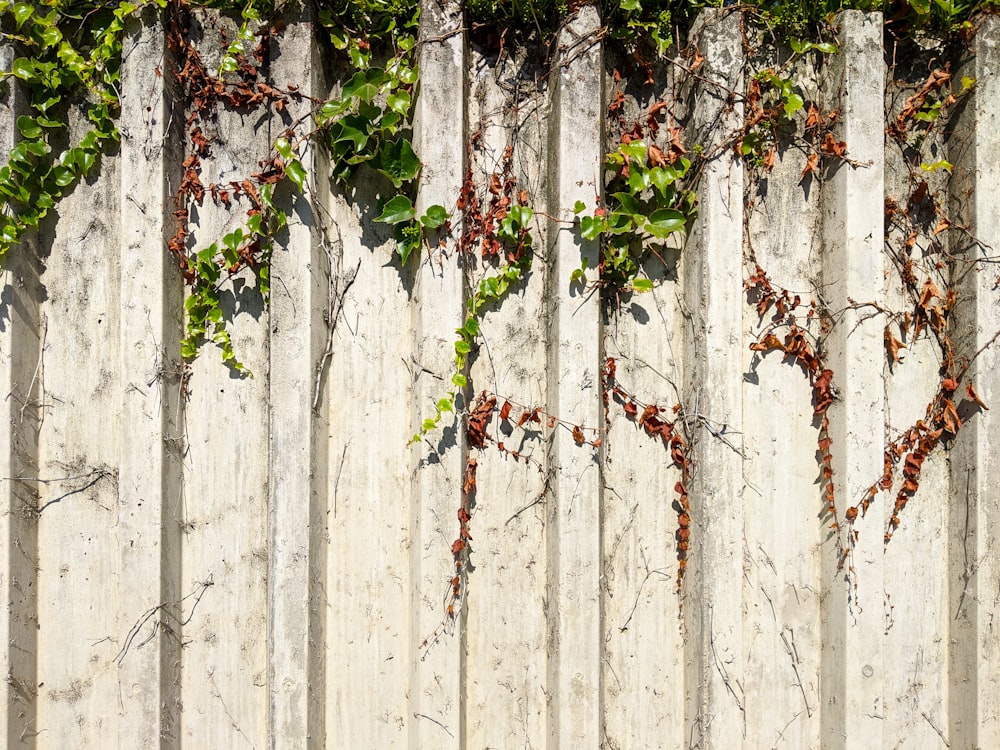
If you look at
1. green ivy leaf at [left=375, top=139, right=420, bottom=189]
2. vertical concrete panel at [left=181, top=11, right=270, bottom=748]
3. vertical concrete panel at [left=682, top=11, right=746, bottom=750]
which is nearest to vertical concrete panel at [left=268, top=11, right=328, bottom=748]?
vertical concrete panel at [left=181, top=11, right=270, bottom=748]

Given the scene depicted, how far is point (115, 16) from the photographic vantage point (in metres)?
2.45

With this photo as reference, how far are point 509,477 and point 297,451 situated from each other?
86cm

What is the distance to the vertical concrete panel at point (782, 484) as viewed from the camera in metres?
2.53

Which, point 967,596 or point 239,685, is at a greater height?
point 967,596

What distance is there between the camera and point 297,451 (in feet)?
7.88

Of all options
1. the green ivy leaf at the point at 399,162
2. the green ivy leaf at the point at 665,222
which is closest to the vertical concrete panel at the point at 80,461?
the green ivy leaf at the point at 399,162

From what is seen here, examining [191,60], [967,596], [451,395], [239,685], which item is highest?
[191,60]

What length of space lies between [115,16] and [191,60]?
319 millimetres

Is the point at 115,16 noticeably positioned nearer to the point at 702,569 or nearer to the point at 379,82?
the point at 379,82

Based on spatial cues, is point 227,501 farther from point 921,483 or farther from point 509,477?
point 921,483

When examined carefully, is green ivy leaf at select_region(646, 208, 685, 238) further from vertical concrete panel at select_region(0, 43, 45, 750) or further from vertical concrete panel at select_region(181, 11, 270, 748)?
vertical concrete panel at select_region(0, 43, 45, 750)

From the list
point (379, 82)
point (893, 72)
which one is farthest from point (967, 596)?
point (379, 82)

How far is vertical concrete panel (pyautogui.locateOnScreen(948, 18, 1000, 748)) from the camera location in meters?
2.49

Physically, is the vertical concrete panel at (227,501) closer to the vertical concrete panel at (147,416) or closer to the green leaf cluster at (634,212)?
the vertical concrete panel at (147,416)
